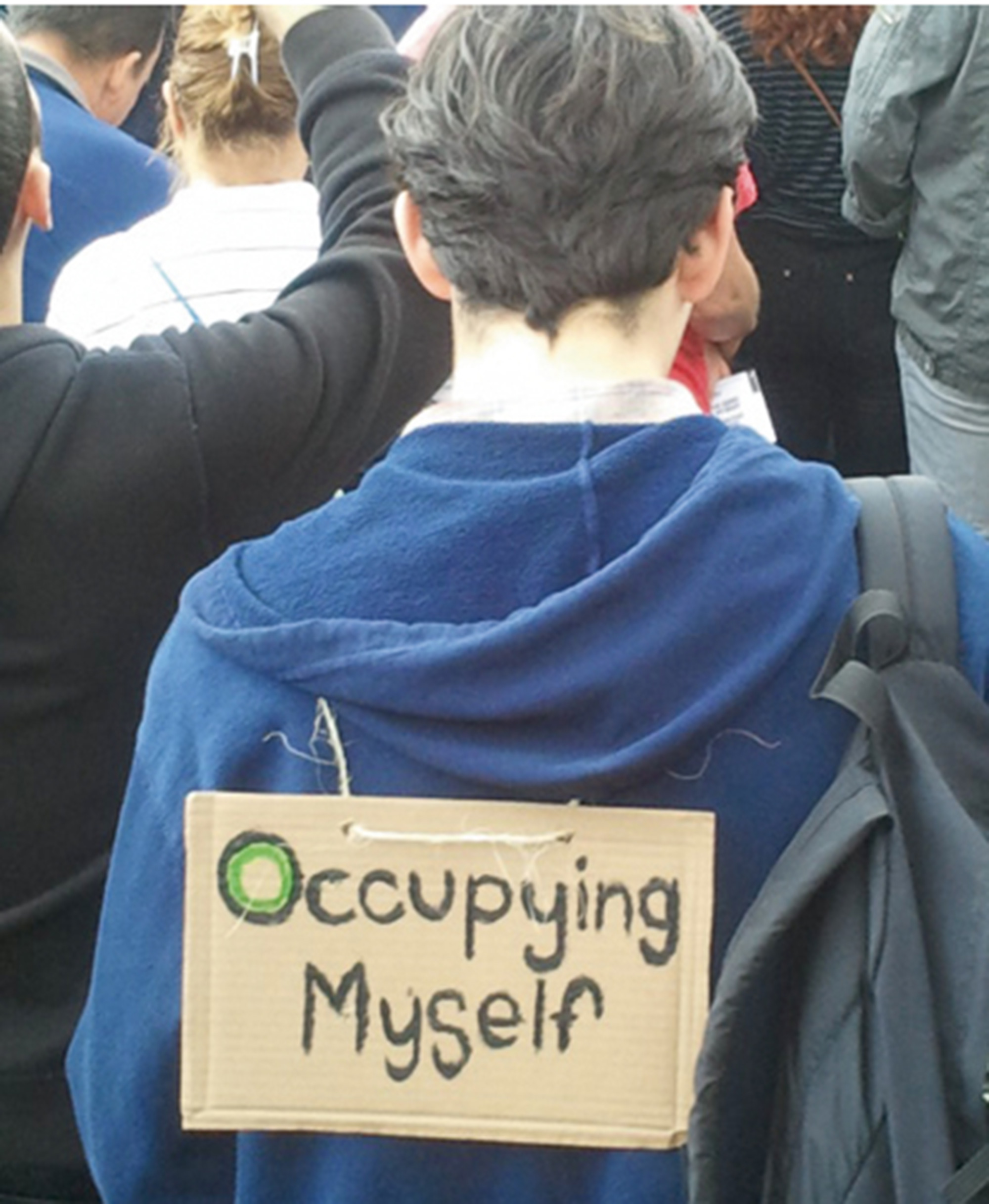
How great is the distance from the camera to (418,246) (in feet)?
3.95

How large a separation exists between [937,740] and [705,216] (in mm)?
382

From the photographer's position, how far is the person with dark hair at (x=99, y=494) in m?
1.36

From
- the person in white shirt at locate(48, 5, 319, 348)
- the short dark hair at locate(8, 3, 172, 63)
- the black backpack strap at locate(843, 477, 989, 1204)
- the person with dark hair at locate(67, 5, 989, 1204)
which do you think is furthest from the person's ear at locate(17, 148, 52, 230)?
the short dark hair at locate(8, 3, 172, 63)

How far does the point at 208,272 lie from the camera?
6.52 ft

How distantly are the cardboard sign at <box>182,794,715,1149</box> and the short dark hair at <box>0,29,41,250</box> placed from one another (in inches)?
23.6

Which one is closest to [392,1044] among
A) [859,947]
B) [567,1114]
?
[567,1114]

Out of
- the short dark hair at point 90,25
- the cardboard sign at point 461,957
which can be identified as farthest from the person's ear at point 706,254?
the short dark hair at point 90,25

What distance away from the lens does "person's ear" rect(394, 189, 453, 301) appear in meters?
1.19

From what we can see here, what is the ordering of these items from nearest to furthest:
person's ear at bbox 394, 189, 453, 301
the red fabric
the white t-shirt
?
1. person's ear at bbox 394, 189, 453, 301
2. the white t-shirt
3. the red fabric

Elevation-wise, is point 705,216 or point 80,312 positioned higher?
point 705,216

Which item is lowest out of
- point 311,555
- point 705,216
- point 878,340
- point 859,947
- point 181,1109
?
point 878,340

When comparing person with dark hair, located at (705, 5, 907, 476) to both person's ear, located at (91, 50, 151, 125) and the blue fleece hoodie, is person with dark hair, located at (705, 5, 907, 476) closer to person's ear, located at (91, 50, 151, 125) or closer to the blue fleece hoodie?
person's ear, located at (91, 50, 151, 125)

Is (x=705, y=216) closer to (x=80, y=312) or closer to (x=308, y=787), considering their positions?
(x=308, y=787)

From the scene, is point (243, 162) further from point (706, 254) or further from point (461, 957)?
point (461, 957)
